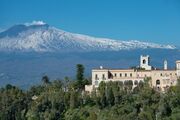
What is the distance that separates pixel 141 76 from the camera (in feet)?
173

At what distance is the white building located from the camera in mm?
50625

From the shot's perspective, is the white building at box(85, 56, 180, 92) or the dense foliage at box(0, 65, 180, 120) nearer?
the dense foliage at box(0, 65, 180, 120)

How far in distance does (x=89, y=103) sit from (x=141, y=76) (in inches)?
214

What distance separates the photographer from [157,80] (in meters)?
51.0

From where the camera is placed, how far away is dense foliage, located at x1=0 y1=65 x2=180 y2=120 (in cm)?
4516

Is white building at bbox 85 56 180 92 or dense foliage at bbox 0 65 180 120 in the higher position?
white building at bbox 85 56 180 92

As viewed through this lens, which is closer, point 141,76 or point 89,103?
point 89,103

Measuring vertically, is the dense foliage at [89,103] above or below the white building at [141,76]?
below

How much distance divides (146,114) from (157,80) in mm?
7203

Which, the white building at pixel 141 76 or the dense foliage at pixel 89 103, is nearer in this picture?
the dense foliage at pixel 89 103

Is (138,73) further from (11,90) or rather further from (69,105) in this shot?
(11,90)

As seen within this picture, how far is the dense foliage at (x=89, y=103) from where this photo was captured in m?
45.2

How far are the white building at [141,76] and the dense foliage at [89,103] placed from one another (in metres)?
0.91

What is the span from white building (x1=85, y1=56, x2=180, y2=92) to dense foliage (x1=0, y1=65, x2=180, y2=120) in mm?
913
